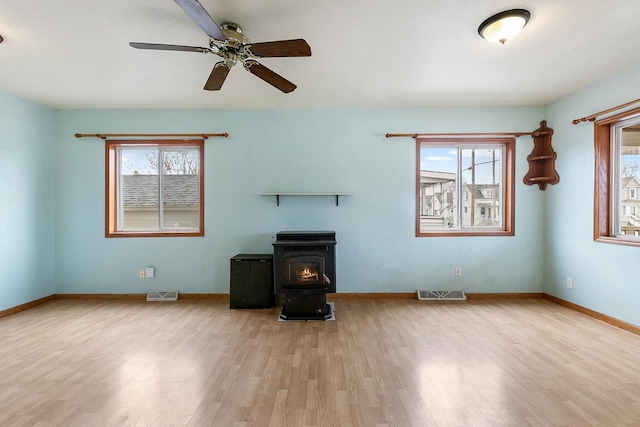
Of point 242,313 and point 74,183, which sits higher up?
point 74,183

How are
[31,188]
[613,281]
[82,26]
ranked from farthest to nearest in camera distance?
[31,188] → [613,281] → [82,26]

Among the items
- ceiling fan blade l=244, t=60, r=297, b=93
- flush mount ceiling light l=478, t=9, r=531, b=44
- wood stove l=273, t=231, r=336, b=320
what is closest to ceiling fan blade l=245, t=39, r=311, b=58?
ceiling fan blade l=244, t=60, r=297, b=93

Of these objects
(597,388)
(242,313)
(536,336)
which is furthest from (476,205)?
(242,313)

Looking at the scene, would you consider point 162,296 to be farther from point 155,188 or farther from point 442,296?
point 442,296

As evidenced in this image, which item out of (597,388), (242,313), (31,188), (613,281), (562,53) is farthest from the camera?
(31,188)

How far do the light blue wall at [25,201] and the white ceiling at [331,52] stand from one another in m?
0.29

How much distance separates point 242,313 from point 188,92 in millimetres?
2623

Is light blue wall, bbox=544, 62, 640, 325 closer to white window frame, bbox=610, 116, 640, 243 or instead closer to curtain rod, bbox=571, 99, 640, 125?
curtain rod, bbox=571, 99, 640, 125

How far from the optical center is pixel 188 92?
11.4 feet

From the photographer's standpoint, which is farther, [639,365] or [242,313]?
[242,313]

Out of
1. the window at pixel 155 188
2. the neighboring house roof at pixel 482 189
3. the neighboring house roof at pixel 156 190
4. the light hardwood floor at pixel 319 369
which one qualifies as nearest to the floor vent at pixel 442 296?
the light hardwood floor at pixel 319 369

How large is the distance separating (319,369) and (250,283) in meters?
1.66

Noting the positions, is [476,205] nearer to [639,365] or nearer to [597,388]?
[639,365]

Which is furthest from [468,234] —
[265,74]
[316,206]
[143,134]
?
[143,134]
